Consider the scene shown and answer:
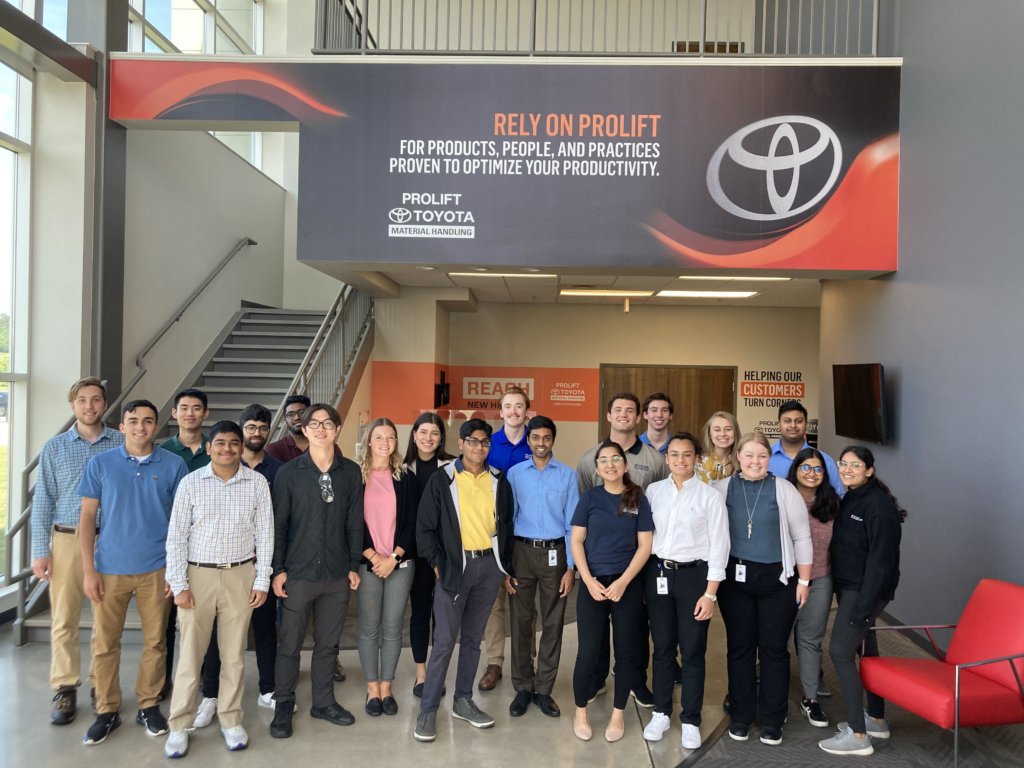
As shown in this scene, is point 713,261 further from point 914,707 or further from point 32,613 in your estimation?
point 32,613

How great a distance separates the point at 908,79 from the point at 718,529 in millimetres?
4131

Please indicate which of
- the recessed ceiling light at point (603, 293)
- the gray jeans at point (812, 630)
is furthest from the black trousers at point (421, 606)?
the recessed ceiling light at point (603, 293)

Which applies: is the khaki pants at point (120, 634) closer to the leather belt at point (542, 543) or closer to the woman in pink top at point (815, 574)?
the leather belt at point (542, 543)

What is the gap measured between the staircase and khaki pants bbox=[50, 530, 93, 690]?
341 cm

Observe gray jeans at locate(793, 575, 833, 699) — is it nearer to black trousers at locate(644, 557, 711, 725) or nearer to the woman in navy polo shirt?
black trousers at locate(644, 557, 711, 725)

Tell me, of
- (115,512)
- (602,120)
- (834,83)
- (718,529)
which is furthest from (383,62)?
(718,529)

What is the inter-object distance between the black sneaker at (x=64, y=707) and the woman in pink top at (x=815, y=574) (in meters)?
3.93

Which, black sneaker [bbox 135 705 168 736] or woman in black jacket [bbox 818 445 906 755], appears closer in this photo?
woman in black jacket [bbox 818 445 906 755]

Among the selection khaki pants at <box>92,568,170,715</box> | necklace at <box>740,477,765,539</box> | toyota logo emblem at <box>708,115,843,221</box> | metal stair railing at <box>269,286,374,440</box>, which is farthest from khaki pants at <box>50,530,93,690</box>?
toyota logo emblem at <box>708,115,843,221</box>

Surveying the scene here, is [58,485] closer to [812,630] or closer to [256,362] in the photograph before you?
[812,630]

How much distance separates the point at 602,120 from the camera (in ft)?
18.4

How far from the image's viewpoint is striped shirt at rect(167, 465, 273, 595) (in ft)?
11.0

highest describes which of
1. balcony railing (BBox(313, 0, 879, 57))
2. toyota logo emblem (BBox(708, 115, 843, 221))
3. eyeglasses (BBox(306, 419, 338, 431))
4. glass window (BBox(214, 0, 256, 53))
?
glass window (BBox(214, 0, 256, 53))

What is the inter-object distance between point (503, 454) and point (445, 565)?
2.92ft
